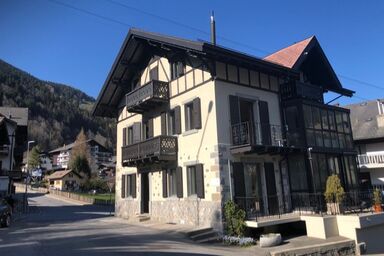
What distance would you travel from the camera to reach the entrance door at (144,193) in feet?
77.0

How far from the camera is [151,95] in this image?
2078 centimetres

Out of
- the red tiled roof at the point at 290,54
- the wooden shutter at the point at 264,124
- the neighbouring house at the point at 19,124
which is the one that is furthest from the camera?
the neighbouring house at the point at 19,124

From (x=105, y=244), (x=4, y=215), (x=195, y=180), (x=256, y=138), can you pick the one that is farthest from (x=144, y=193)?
(x=105, y=244)

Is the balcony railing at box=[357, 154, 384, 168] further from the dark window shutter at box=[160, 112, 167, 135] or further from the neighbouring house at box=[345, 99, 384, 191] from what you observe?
the dark window shutter at box=[160, 112, 167, 135]

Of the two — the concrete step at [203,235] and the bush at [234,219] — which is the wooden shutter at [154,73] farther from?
the concrete step at [203,235]

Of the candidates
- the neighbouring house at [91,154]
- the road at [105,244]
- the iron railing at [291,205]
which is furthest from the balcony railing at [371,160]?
the neighbouring house at [91,154]

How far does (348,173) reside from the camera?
2198 centimetres

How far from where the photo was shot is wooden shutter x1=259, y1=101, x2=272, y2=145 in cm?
1908

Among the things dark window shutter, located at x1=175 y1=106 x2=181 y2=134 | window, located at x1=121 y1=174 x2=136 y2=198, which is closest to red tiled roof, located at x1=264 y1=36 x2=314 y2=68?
dark window shutter, located at x1=175 y1=106 x2=181 y2=134

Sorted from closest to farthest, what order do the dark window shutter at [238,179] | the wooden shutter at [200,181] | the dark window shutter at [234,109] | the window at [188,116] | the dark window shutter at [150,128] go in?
1. the dark window shutter at [238,179]
2. the wooden shutter at [200,181]
3. the dark window shutter at [234,109]
4. the window at [188,116]
5. the dark window shutter at [150,128]

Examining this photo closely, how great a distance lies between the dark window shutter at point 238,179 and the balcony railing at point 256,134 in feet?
3.79

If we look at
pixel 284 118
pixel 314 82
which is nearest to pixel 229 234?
pixel 284 118

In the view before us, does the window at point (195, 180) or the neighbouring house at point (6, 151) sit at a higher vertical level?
the neighbouring house at point (6, 151)

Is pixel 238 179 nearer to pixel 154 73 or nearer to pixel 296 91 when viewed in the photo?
pixel 296 91
